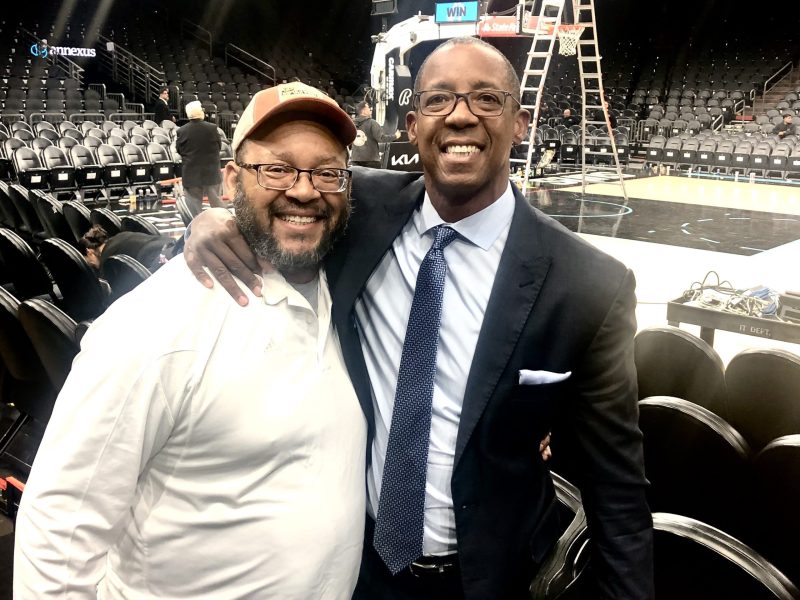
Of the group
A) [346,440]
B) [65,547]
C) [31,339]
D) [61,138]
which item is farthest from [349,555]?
[61,138]

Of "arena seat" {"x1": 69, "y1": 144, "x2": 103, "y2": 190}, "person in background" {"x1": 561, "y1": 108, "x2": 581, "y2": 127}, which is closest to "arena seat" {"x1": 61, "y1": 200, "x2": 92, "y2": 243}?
"arena seat" {"x1": 69, "y1": 144, "x2": 103, "y2": 190}

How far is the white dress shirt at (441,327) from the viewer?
138cm

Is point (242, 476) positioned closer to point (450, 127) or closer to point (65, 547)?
point (65, 547)

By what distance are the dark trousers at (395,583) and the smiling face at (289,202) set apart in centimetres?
62

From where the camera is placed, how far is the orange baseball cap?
128 centimetres

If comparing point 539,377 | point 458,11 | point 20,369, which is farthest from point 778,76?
point 539,377

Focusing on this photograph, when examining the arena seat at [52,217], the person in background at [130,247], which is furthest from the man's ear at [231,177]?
the arena seat at [52,217]

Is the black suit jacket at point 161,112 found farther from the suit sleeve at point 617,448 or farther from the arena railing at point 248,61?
the suit sleeve at point 617,448

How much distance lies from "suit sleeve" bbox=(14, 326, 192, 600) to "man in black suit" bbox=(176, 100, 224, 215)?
7.45 m

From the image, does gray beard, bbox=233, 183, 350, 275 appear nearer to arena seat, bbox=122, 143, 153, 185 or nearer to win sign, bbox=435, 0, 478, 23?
arena seat, bbox=122, 143, 153, 185

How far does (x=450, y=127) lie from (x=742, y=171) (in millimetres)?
16636

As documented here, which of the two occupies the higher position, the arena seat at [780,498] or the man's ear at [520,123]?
the man's ear at [520,123]

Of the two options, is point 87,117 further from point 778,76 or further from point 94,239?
point 778,76

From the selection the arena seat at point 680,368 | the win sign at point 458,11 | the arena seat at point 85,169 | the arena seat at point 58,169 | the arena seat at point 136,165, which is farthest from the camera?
the win sign at point 458,11
